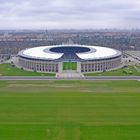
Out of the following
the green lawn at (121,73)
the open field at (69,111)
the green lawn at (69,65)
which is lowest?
the green lawn at (121,73)

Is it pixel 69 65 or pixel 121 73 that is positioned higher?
pixel 69 65

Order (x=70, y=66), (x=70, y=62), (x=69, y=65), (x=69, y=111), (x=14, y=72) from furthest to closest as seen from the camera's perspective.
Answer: (x=70, y=62) → (x=69, y=65) → (x=70, y=66) → (x=14, y=72) → (x=69, y=111)

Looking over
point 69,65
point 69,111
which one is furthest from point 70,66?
point 69,111

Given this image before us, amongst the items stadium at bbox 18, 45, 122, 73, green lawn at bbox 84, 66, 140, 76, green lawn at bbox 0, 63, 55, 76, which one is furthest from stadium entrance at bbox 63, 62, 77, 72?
green lawn at bbox 0, 63, 55, 76

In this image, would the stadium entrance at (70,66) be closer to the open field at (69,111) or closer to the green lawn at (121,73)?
the green lawn at (121,73)

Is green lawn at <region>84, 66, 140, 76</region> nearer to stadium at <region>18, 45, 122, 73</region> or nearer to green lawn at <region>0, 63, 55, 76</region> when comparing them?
stadium at <region>18, 45, 122, 73</region>

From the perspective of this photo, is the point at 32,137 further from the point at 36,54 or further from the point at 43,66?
the point at 36,54

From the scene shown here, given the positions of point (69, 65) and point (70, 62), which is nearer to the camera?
point (69, 65)

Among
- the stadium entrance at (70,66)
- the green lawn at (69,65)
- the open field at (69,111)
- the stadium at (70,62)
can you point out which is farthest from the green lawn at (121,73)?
the open field at (69,111)

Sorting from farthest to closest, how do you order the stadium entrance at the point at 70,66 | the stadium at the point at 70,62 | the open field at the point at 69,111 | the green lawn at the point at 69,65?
the green lawn at the point at 69,65 → the stadium at the point at 70,62 → the stadium entrance at the point at 70,66 → the open field at the point at 69,111

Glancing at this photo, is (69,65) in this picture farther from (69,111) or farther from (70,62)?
(69,111)
